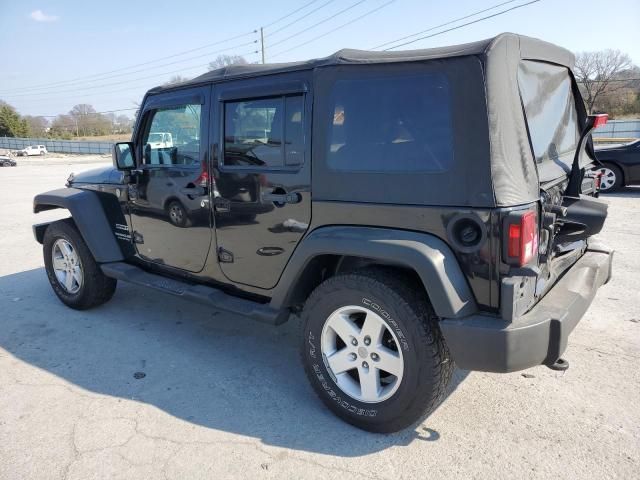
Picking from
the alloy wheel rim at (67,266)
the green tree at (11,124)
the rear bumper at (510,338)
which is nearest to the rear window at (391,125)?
the rear bumper at (510,338)

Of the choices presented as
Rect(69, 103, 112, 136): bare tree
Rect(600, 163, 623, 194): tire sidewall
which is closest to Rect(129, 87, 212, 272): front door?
Rect(600, 163, 623, 194): tire sidewall

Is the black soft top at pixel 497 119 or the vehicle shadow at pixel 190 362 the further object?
the vehicle shadow at pixel 190 362

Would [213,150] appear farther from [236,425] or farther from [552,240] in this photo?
[552,240]

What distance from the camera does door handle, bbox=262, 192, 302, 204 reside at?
285 cm

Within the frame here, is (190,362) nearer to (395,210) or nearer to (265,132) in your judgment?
(265,132)

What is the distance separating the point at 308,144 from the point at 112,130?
3604 inches

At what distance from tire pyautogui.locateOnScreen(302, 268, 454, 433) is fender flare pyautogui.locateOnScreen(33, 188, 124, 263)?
2.35m

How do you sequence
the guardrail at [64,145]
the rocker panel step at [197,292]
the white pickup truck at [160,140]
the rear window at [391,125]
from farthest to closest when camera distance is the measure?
the guardrail at [64,145], the white pickup truck at [160,140], the rocker panel step at [197,292], the rear window at [391,125]

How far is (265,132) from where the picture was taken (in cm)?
306

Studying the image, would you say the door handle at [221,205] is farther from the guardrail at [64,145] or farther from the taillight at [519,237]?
the guardrail at [64,145]

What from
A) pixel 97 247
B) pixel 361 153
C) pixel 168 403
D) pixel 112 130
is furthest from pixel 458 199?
pixel 112 130

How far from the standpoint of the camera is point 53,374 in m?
3.41

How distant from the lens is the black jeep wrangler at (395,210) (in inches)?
88.4

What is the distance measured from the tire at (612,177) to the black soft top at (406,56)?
8103 mm
